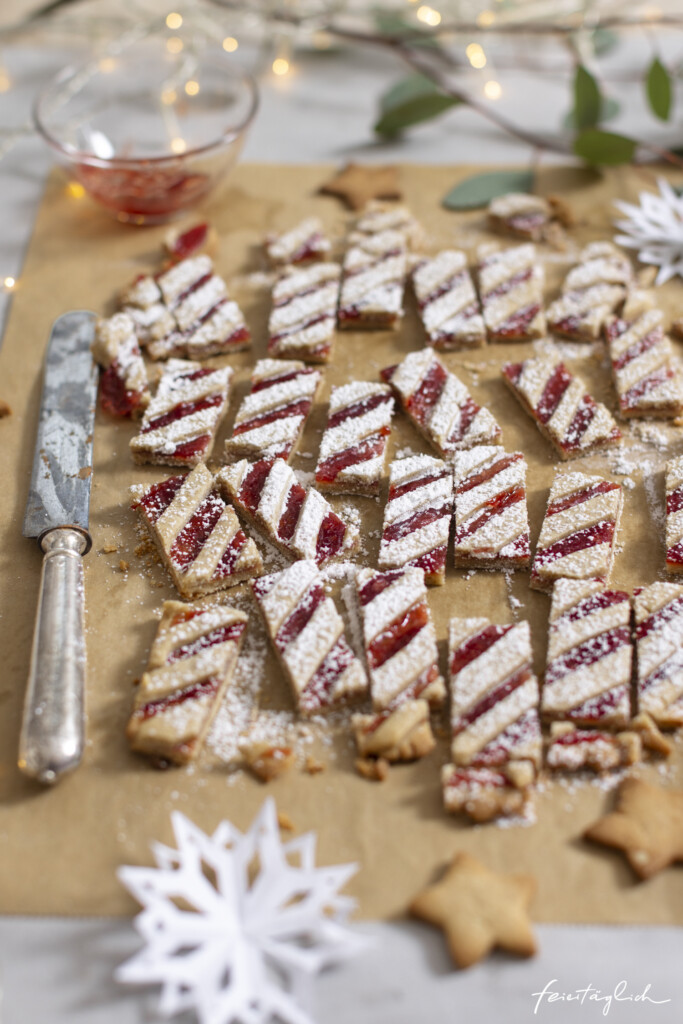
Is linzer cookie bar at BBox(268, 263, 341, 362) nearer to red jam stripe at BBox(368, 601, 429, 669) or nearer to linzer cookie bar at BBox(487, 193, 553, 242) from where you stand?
linzer cookie bar at BBox(487, 193, 553, 242)

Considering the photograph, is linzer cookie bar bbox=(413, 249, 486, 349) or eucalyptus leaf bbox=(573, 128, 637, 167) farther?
eucalyptus leaf bbox=(573, 128, 637, 167)

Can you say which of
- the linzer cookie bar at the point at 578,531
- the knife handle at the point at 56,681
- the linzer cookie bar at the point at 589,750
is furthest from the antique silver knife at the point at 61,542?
the linzer cookie bar at the point at 578,531

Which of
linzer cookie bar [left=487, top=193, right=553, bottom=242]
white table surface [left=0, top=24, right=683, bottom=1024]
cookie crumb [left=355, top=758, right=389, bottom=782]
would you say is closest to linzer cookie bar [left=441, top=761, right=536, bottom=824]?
cookie crumb [left=355, top=758, right=389, bottom=782]

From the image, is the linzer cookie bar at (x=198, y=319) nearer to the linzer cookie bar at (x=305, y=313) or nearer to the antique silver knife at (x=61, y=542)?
the linzer cookie bar at (x=305, y=313)

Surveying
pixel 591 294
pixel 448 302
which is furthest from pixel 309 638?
pixel 591 294

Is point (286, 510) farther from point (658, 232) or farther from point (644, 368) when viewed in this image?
point (658, 232)

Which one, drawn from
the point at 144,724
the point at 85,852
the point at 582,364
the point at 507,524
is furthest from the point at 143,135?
the point at 85,852
